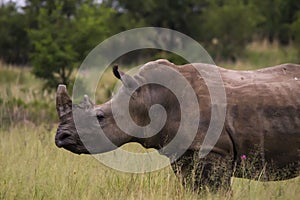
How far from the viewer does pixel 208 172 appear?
6.01 metres

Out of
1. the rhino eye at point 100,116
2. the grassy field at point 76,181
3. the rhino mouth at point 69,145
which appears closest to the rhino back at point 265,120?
the grassy field at point 76,181

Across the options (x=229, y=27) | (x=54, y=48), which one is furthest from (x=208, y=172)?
(x=229, y=27)

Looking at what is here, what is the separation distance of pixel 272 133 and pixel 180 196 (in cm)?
109

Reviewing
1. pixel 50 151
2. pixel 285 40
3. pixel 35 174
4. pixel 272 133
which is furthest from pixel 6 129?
pixel 285 40

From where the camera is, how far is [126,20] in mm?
27594

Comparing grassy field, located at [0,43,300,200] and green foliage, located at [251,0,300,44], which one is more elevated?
green foliage, located at [251,0,300,44]

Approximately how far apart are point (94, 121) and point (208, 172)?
3.88 feet

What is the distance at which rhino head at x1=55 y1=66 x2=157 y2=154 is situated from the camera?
591cm

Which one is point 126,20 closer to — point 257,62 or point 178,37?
point 178,37

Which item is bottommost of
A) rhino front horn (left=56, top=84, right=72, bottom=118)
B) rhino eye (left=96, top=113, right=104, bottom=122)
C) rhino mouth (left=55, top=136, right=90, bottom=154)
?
rhino mouth (left=55, top=136, right=90, bottom=154)

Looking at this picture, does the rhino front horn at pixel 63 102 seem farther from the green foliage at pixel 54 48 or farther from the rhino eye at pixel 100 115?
the green foliage at pixel 54 48

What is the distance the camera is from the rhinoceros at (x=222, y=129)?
5957 mm

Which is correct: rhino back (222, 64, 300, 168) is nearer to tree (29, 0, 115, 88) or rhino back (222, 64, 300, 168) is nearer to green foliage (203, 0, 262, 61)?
tree (29, 0, 115, 88)

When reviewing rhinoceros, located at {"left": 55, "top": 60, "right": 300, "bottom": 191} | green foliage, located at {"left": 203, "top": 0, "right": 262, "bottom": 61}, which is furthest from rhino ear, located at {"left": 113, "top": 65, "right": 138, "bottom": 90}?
green foliage, located at {"left": 203, "top": 0, "right": 262, "bottom": 61}
